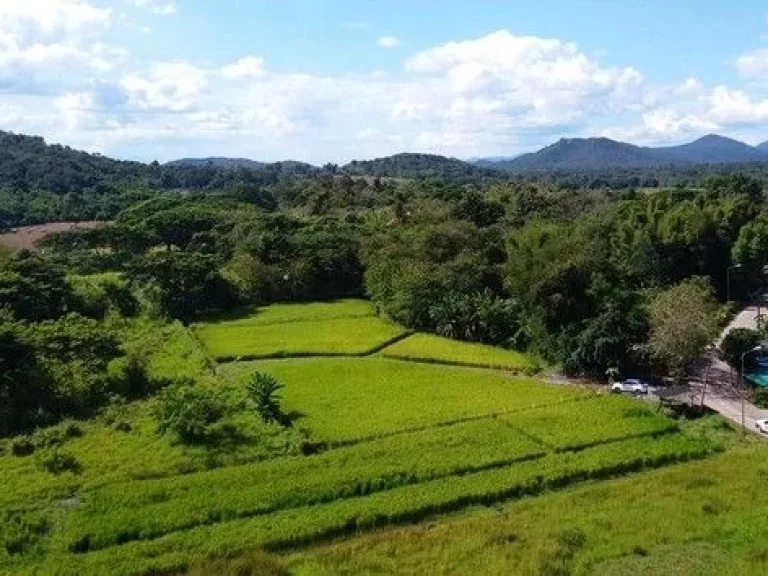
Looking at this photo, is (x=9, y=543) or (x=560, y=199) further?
(x=560, y=199)

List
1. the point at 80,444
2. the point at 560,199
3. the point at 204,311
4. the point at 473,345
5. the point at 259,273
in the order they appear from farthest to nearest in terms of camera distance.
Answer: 1. the point at 560,199
2. the point at 259,273
3. the point at 204,311
4. the point at 473,345
5. the point at 80,444

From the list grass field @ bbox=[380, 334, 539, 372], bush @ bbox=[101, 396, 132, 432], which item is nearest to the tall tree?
grass field @ bbox=[380, 334, 539, 372]

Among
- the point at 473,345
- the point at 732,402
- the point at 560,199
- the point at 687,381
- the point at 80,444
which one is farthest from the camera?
the point at 560,199

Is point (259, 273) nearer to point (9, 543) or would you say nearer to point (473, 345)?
point (473, 345)

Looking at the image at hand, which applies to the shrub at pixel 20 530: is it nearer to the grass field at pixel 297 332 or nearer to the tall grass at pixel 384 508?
the tall grass at pixel 384 508

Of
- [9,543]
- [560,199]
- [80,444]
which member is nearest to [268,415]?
[80,444]

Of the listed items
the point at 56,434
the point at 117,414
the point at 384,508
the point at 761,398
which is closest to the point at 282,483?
the point at 384,508
